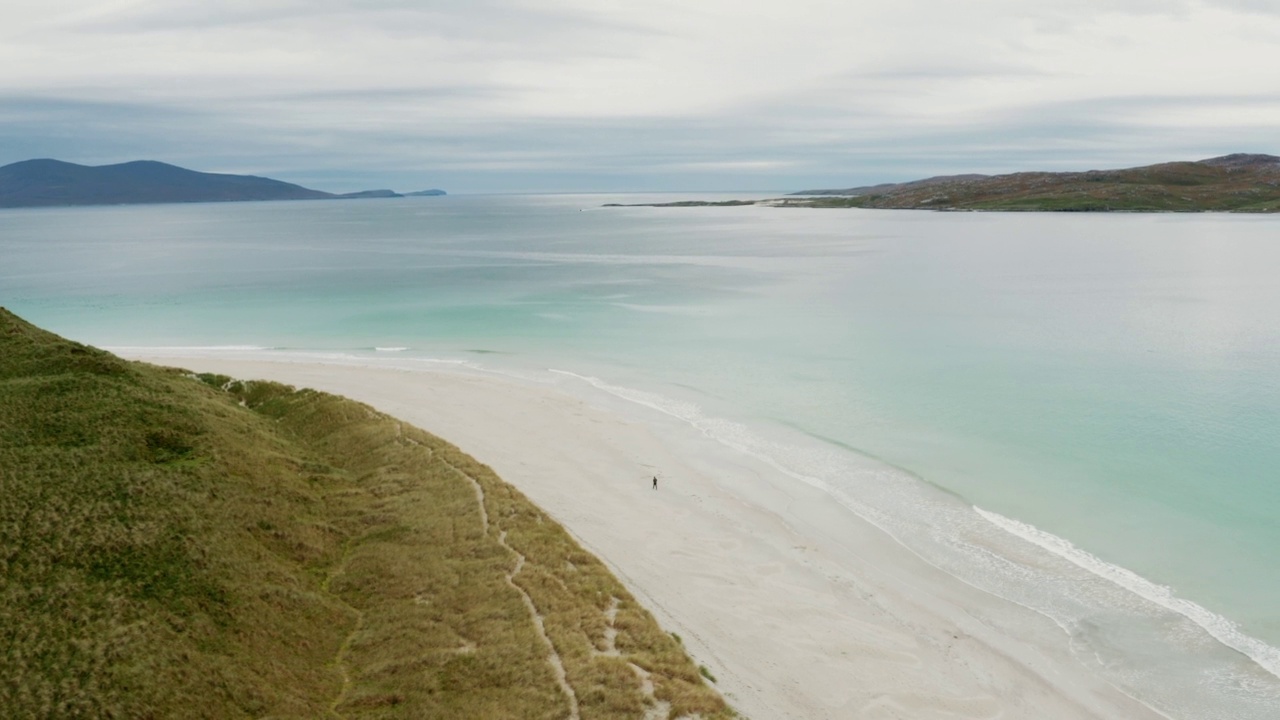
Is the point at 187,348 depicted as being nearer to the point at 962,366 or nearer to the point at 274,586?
the point at 274,586

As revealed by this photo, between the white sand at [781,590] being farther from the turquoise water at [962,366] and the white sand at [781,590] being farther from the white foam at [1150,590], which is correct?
the white foam at [1150,590]

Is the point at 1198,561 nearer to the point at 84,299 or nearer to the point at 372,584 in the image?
the point at 372,584

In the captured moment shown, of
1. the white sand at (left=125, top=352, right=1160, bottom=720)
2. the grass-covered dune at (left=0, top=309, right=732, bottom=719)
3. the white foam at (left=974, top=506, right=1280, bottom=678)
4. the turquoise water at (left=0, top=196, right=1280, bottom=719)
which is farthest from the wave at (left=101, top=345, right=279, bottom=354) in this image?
the white foam at (left=974, top=506, right=1280, bottom=678)

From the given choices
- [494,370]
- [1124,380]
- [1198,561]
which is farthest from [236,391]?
[1124,380]

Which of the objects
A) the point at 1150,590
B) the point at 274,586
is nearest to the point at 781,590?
the point at 1150,590

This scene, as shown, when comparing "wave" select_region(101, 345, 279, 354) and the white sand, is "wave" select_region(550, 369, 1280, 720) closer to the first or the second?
the white sand
